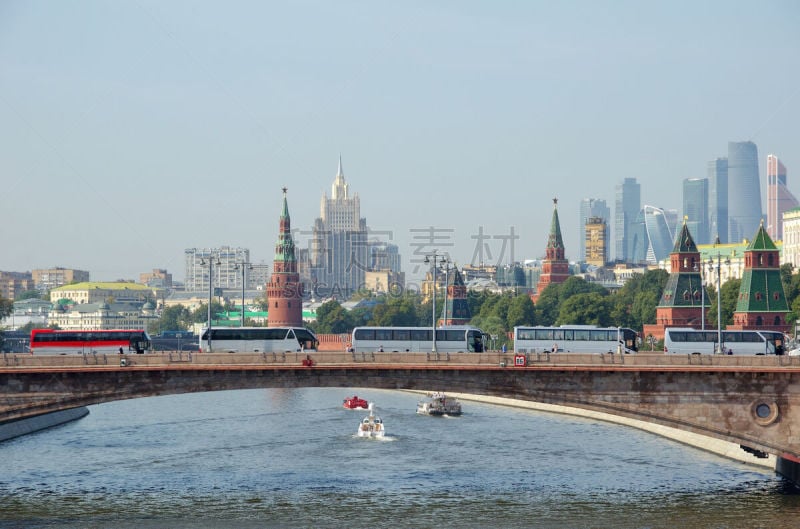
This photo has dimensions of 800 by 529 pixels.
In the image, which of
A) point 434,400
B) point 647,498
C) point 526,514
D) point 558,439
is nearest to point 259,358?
point 526,514

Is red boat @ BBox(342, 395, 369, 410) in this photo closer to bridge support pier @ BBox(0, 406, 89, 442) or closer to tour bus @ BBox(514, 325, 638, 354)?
bridge support pier @ BBox(0, 406, 89, 442)

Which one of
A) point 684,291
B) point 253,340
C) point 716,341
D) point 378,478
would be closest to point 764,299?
point 684,291

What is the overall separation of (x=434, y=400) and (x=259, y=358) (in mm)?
51752

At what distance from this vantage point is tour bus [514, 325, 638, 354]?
92125mm

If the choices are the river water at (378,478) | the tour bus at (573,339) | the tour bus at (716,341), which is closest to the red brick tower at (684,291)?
the river water at (378,478)

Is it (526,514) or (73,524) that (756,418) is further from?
(73,524)

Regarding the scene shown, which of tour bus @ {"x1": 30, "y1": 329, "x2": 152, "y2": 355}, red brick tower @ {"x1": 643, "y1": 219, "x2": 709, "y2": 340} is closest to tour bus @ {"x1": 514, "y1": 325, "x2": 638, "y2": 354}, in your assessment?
tour bus @ {"x1": 30, "y1": 329, "x2": 152, "y2": 355}

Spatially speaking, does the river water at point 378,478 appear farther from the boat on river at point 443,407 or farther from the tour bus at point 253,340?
the tour bus at point 253,340

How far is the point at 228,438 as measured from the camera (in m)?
99.8

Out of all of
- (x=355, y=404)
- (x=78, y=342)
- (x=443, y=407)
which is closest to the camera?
(x=78, y=342)

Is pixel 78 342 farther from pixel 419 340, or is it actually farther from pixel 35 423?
pixel 419 340

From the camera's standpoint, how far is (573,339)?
3661 inches

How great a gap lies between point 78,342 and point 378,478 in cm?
2765

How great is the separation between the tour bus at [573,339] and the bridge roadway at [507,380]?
850 inches
